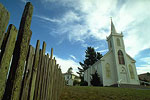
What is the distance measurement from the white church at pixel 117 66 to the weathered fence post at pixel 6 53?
24079 mm

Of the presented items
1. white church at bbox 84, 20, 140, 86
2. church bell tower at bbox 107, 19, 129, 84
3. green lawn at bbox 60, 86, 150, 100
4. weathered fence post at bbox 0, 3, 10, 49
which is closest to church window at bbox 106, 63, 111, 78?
white church at bbox 84, 20, 140, 86

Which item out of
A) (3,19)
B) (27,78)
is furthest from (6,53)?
(27,78)

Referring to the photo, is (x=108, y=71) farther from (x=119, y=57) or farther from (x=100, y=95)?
(x=100, y=95)

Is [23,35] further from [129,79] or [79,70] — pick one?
[79,70]

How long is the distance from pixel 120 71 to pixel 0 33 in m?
26.4

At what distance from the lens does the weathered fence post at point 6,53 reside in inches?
34.4

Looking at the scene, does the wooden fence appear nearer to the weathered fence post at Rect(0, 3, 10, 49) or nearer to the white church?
the weathered fence post at Rect(0, 3, 10, 49)

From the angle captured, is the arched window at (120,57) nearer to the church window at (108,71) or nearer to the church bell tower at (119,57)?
the church bell tower at (119,57)

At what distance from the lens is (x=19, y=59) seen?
1070 millimetres

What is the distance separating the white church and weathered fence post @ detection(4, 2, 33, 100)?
941 inches

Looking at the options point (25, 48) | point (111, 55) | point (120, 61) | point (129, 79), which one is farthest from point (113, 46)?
point (25, 48)

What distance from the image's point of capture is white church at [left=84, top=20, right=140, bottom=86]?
75.8 ft

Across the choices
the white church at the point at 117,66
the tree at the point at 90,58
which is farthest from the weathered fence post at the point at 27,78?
the tree at the point at 90,58

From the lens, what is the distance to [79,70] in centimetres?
4628
